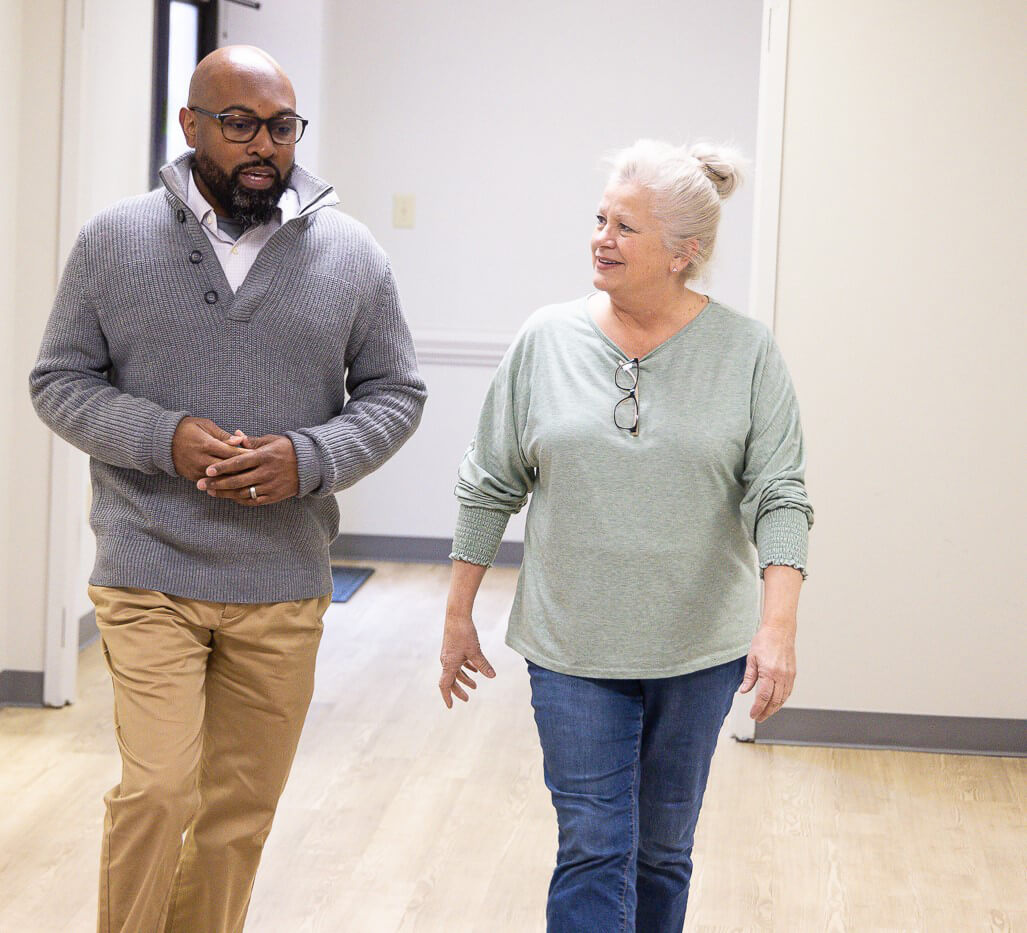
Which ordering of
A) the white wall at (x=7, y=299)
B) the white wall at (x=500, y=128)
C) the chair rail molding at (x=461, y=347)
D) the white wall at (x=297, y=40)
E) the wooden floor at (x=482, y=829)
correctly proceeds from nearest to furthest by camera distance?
1. the wooden floor at (x=482, y=829)
2. the white wall at (x=7, y=299)
3. the white wall at (x=297, y=40)
4. the white wall at (x=500, y=128)
5. the chair rail molding at (x=461, y=347)

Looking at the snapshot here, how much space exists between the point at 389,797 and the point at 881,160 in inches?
76.9

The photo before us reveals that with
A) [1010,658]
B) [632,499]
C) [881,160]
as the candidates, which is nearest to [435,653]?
[1010,658]

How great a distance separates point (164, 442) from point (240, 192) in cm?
38

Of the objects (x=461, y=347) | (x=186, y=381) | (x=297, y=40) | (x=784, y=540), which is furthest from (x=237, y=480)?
(x=297, y=40)

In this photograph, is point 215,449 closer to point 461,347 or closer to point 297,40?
point 461,347

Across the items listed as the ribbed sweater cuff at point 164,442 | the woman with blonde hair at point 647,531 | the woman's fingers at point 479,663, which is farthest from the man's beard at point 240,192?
the woman's fingers at point 479,663

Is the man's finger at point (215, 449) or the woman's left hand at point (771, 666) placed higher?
the man's finger at point (215, 449)

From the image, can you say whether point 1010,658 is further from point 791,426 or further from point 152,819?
point 152,819

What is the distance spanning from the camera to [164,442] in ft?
6.51

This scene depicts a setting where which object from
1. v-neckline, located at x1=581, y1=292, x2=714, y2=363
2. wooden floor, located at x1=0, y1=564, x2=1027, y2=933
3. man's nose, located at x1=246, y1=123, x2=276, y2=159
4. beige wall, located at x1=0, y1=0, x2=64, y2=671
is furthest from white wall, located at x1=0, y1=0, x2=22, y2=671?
v-neckline, located at x1=581, y1=292, x2=714, y2=363

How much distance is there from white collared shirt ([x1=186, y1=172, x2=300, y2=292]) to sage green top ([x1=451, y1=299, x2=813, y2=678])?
45 cm

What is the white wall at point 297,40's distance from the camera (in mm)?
5547

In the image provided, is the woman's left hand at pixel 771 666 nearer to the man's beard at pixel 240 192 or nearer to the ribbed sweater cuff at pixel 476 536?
the ribbed sweater cuff at pixel 476 536

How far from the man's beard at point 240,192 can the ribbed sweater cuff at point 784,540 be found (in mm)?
844
